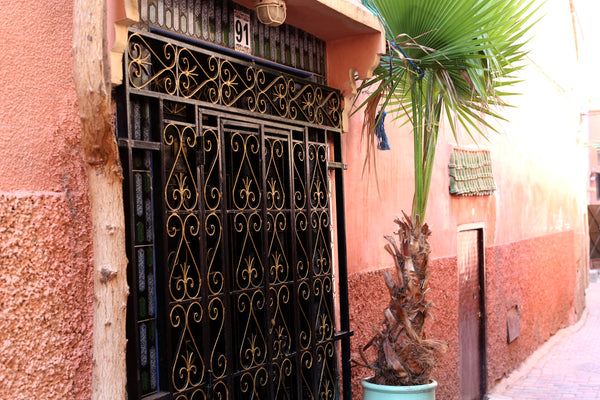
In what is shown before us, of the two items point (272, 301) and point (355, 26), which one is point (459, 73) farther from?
point (272, 301)

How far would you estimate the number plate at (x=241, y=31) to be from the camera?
4441mm

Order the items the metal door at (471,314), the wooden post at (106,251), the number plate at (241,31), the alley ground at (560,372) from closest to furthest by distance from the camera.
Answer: the wooden post at (106,251)
the number plate at (241,31)
the metal door at (471,314)
the alley ground at (560,372)

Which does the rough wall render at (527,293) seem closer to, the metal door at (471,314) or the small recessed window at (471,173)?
the metal door at (471,314)

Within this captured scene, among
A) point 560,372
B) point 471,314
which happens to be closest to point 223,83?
point 471,314

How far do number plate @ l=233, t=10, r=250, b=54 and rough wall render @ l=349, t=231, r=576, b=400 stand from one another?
212 centimetres

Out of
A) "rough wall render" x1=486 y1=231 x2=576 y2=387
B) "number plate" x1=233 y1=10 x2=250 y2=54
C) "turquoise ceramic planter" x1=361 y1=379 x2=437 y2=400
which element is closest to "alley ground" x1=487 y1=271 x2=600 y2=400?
"rough wall render" x1=486 y1=231 x2=576 y2=387

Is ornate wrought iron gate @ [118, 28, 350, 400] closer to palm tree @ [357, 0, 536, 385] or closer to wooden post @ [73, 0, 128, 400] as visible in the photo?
palm tree @ [357, 0, 536, 385]

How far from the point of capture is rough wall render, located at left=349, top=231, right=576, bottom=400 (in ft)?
20.0

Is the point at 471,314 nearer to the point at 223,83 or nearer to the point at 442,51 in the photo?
the point at 442,51

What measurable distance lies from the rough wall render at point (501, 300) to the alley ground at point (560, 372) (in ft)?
0.57

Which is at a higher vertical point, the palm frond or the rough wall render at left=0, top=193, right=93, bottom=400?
the palm frond

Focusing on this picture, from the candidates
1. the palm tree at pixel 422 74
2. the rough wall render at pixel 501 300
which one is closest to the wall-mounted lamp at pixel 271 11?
the palm tree at pixel 422 74

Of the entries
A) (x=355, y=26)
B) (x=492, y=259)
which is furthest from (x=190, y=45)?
(x=492, y=259)

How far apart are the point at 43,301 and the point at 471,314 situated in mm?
6865
